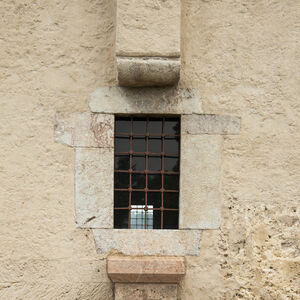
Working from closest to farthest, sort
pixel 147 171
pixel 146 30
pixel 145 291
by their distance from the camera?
pixel 146 30, pixel 145 291, pixel 147 171

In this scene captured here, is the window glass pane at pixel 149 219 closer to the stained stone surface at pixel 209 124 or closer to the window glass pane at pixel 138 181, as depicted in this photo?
the window glass pane at pixel 138 181

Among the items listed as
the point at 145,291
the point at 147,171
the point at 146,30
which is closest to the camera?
the point at 146,30

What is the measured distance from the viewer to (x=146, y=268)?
2096mm

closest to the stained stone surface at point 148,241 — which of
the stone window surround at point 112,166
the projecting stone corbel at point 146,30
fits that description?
the stone window surround at point 112,166

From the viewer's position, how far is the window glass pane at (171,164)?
2.39m

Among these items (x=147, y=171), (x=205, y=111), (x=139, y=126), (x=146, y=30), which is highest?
(x=146, y=30)

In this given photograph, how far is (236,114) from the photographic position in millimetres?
2289

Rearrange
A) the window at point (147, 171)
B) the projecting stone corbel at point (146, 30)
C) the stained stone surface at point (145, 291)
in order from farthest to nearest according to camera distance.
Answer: the window at point (147, 171)
the stained stone surface at point (145, 291)
the projecting stone corbel at point (146, 30)

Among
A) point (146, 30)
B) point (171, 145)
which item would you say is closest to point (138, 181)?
point (171, 145)

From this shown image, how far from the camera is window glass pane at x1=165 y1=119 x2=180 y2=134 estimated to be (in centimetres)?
240

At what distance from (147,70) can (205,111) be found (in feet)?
1.69

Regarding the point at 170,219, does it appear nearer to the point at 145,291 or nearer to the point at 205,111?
the point at 145,291

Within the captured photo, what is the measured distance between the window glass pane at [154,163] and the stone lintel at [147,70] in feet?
1.90

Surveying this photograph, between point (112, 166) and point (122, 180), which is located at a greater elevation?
point (112, 166)
